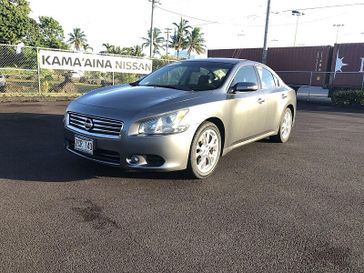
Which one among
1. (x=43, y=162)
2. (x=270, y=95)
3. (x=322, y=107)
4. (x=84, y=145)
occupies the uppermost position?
(x=270, y=95)

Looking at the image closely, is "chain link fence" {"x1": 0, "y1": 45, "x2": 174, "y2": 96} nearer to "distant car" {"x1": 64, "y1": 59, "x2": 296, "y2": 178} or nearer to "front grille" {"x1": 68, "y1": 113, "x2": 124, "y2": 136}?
"distant car" {"x1": 64, "y1": 59, "x2": 296, "y2": 178}

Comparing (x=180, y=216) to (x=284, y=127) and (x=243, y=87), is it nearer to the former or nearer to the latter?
(x=243, y=87)

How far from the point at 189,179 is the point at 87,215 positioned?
4.87 ft

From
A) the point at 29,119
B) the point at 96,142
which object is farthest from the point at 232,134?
the point at 29,119

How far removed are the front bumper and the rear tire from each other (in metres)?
3.00

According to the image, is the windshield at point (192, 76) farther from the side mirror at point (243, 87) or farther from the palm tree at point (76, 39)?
the palm tree at point (76, 39)

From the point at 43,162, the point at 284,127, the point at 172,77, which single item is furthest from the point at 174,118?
the point at 284,127

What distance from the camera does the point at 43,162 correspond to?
504cm

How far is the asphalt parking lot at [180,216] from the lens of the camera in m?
2.75

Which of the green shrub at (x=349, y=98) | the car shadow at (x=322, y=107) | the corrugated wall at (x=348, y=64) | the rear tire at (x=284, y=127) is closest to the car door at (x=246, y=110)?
the rear tire at (x=284, y=127)

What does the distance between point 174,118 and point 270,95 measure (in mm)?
2483

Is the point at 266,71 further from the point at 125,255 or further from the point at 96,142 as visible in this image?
the point at 125,255

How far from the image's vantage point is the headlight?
409 cm

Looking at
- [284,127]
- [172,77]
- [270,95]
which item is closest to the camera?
[172,77]
